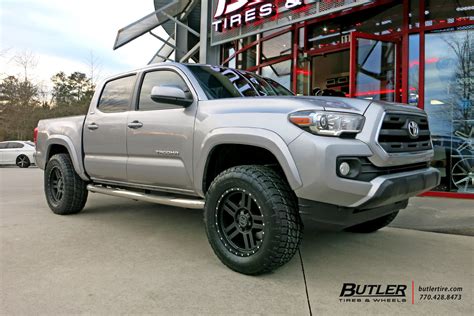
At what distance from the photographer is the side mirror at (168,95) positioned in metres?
3.40

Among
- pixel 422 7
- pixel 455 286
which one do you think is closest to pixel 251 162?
pixel 455 286

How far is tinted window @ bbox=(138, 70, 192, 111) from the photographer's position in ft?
12.8

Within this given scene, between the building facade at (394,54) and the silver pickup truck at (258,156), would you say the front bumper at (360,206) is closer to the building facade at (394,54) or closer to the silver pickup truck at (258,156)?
the silver pickup truck at (258,156)

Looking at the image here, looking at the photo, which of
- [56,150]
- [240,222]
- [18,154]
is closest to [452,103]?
[240,222]

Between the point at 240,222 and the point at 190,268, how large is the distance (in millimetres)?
616

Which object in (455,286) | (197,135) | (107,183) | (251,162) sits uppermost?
(197,135)

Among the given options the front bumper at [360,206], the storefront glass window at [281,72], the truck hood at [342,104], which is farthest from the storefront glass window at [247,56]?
the front bumper at [360,206]

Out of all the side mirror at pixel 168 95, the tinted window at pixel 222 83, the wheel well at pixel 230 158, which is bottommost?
the wheel well at pixel 230 158

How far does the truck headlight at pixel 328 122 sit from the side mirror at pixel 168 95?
1.18m

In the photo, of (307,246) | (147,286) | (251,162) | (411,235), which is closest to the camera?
(147,286)

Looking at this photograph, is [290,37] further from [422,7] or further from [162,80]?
[162,80]

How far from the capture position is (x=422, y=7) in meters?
7.08

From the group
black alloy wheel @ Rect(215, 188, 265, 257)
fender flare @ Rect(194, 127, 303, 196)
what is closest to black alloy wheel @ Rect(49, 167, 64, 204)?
fender flare @ Rect(194, 127, 303, 196)

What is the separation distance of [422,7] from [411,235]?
477 centimetres
